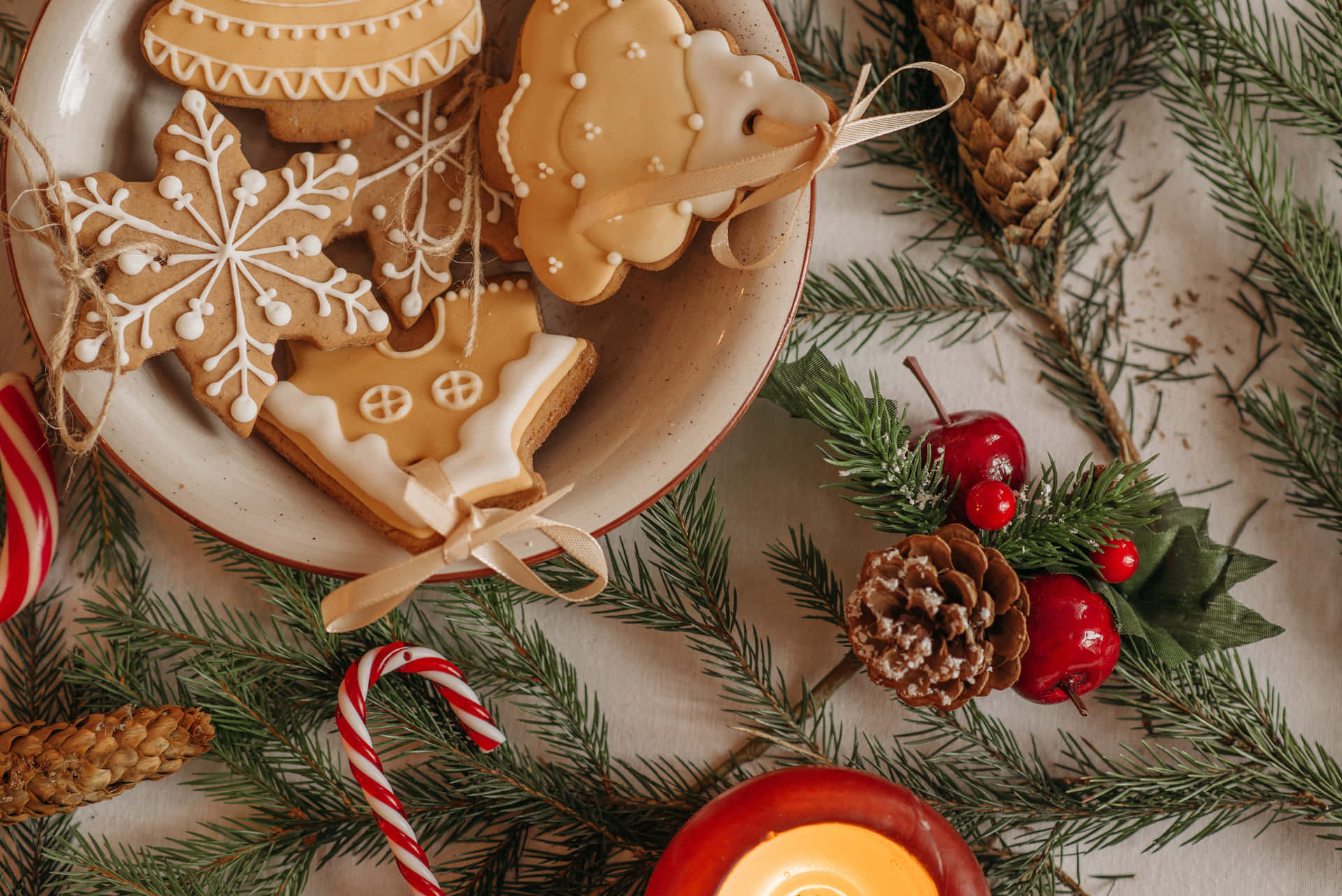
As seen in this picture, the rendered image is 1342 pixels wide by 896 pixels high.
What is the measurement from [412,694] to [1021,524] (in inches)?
24.4

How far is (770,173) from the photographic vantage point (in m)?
0.73

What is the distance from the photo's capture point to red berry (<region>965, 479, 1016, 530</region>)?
0.80 meters

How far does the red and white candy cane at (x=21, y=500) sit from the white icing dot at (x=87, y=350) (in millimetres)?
209

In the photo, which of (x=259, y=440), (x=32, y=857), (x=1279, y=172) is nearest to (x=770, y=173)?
(x=259, y=440)

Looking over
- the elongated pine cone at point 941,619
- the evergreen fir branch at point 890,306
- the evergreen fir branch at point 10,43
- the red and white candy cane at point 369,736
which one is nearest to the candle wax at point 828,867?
the elongated pine cone at point 941,619

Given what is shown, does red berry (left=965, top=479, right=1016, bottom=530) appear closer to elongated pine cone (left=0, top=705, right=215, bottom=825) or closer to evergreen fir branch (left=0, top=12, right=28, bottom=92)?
elongated pine cone (left=0, top=705, right=215, bottom=825)

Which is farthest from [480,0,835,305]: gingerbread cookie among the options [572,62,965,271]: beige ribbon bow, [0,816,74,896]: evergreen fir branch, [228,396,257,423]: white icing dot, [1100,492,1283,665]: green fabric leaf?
[0,816,74,896]: evergreen fir branch

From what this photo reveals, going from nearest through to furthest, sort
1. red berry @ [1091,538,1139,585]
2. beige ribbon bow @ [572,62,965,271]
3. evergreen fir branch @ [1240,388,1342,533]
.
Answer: beige ribbon bow @ [572,62,965,271] < red berry @ [1091,538,1139,585] < evergreen fir branch @ [1240,388,1342,533]

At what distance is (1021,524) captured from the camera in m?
0.83

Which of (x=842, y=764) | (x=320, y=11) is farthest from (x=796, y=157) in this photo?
(x=842, y=764)

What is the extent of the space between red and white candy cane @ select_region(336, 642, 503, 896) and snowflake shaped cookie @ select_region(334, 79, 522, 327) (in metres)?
0.32

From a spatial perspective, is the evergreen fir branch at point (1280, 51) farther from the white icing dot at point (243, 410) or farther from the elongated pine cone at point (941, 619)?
the white icing dot at point (243, 410)

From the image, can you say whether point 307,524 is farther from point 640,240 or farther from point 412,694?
point 640,240

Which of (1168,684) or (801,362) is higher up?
(801,362)
